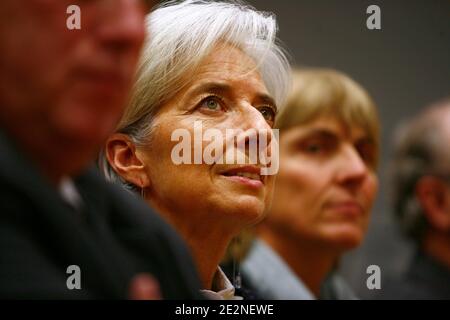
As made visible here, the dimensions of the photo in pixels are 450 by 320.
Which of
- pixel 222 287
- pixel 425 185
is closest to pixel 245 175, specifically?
pixel 222 287

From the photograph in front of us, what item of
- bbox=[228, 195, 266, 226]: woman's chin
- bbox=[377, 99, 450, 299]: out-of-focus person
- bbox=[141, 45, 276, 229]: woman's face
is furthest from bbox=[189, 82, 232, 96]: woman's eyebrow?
bbox=[377, 99, 450, 299]: out-of-focus person

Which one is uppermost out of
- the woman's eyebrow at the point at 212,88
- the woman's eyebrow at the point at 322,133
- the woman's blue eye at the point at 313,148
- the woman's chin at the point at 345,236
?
the woman's eyebrow at the point at 212,88

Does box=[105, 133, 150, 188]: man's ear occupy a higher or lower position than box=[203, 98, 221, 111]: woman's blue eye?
lower

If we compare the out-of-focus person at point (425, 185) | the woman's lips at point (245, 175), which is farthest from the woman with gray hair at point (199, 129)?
the out-of-focus person at point (425, 185)

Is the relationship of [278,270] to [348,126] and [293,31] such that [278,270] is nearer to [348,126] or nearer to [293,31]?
[348,126]

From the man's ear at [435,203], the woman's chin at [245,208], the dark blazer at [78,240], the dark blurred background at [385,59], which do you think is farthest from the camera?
the man's ear at [435,203]

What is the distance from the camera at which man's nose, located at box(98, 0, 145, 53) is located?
60cm

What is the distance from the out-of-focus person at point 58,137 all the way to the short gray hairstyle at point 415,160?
0.84 meters

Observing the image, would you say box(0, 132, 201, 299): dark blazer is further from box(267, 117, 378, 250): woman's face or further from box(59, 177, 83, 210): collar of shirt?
box(267, 117, 378, 250): woman's face

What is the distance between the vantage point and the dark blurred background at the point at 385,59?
1186 mm

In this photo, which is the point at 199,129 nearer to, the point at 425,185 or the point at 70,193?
the point at 70,193

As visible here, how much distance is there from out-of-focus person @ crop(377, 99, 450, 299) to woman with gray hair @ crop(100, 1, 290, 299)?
0.45 meters

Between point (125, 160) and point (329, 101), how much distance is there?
43cm

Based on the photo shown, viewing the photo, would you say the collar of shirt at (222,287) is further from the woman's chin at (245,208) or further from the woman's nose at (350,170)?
the woman's nose at (350,170)
